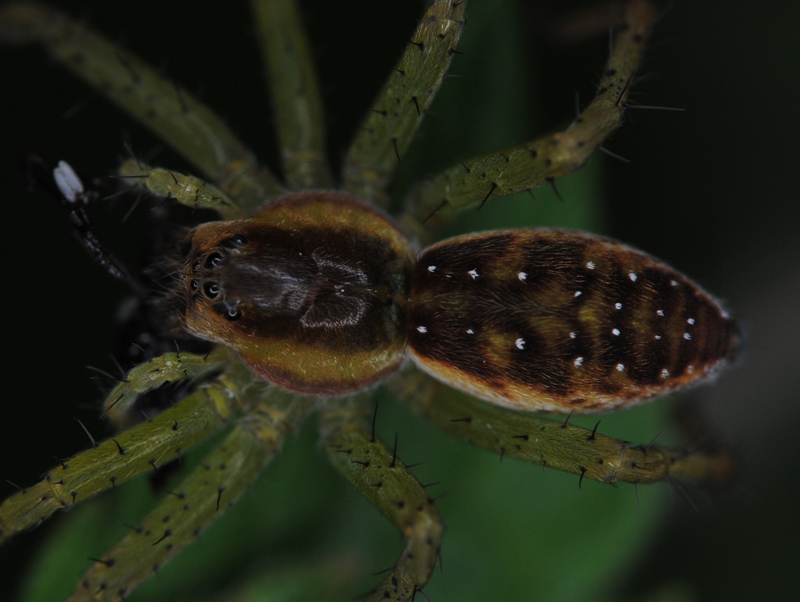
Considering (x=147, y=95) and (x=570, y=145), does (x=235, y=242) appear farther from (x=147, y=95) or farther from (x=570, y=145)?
(x=570, y=145)

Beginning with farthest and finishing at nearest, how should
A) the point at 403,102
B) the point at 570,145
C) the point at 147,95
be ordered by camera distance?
the point at 147,95, the point at 403,102, the point at 570,145

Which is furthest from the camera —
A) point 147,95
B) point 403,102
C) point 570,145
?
point 147,95

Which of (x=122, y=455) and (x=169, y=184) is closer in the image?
(x=122, y=455)

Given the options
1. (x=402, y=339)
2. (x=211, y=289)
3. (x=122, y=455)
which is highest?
(x=211, y=289)

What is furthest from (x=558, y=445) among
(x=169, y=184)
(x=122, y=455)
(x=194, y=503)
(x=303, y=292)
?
(x=169, y=184)

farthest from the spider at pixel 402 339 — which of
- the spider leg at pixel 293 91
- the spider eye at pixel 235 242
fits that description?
the spider leg at pixel 293 91

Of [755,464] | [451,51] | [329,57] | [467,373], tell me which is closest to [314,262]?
[467,373]

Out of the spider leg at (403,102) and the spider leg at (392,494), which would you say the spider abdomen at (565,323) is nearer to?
the spider leg at (392,494)
